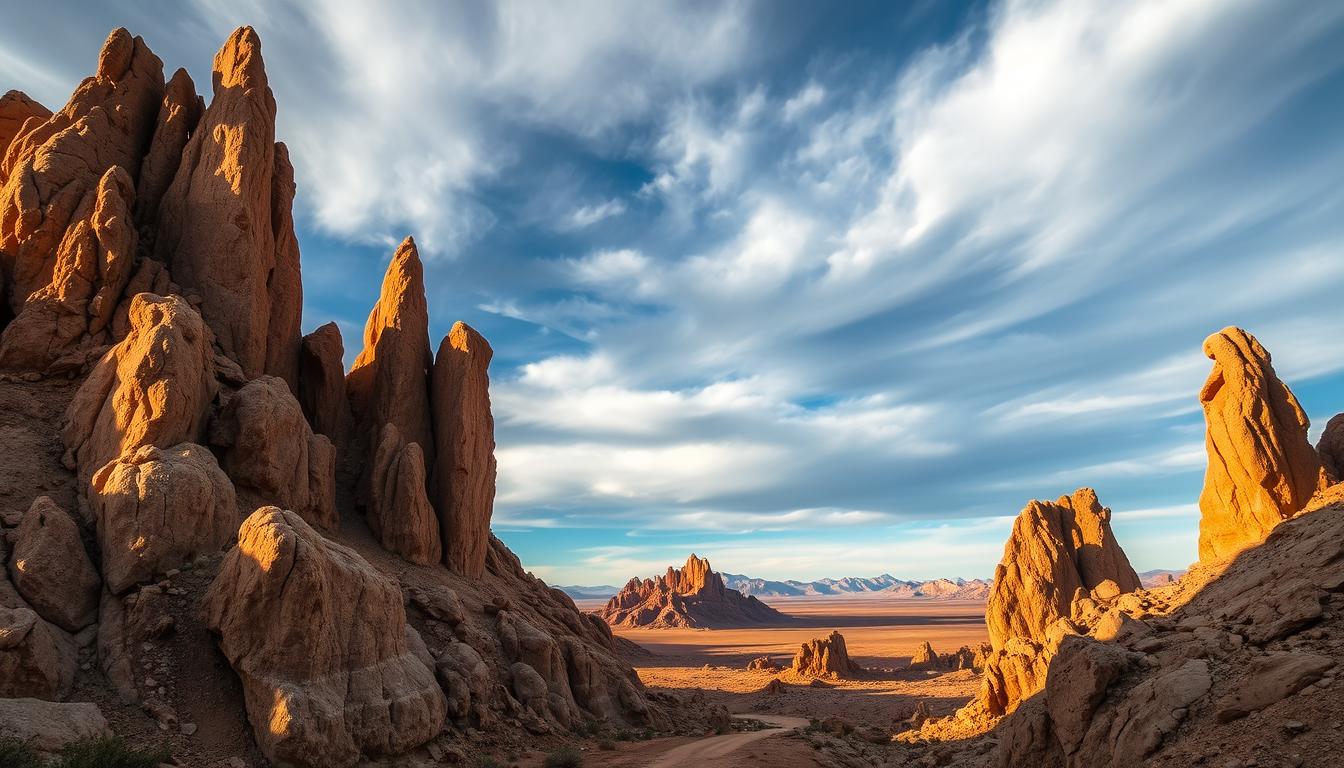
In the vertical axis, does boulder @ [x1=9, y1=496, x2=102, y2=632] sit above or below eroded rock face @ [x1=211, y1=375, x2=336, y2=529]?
below

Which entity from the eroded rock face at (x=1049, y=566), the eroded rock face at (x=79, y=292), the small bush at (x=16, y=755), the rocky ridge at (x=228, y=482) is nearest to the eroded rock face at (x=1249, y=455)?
the eroded rock face at (x=1049, y=566)

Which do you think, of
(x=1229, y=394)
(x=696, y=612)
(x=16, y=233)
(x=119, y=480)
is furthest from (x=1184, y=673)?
(x=696, y=612)

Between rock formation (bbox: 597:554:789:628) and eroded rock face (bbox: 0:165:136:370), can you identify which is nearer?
eroded rock face (bbox: 0:165:136:370)

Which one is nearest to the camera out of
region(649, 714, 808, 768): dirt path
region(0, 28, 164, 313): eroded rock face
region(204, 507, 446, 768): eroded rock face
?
region(204, 507, 446, 768): eroded rock face

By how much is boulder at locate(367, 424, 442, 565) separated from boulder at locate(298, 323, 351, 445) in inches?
155

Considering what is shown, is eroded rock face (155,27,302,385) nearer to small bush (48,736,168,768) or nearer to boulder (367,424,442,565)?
boulder (367,424,442,565)

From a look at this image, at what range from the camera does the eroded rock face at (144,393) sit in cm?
2111

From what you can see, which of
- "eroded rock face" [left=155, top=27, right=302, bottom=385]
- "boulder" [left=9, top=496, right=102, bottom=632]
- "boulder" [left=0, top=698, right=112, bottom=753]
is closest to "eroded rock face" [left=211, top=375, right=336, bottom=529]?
"eroded rock face" [left=155, top=27, right=302, bottom=385]

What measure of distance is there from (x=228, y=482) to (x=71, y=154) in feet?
60.2

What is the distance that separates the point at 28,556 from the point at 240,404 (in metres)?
8.03

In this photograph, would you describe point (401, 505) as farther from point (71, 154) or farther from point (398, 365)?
→ point (71, 154)

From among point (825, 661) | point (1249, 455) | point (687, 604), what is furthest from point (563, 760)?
point (687, 604)

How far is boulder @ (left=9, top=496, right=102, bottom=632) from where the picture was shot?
17.1m

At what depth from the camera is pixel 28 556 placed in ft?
56.9
